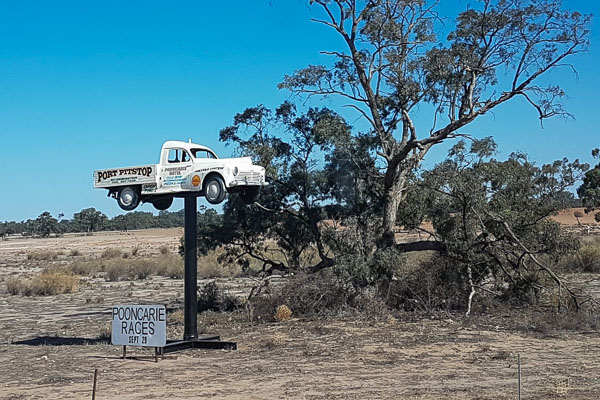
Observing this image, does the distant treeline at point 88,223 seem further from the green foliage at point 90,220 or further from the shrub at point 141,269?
the shrub at point 141,269

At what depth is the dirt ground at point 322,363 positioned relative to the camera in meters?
11.1

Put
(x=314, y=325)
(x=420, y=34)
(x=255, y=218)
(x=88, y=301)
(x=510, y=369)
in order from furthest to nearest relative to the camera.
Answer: (x=88, y=301) → (x=255, y=218) → (x=420, y=34) → (x=314, y=325) → (x=510, y=369)

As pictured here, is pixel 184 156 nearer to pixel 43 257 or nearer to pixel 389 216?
pixel 389 216

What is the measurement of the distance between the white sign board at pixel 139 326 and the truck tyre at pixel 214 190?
3288 mm

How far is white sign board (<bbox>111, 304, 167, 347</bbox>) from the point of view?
13859 millimetres

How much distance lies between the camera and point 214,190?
1642cm

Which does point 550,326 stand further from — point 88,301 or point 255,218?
point 88,301

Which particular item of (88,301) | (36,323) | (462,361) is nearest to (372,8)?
(462,361)

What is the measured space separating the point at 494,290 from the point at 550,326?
11.9ft

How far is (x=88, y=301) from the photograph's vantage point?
29531 mm

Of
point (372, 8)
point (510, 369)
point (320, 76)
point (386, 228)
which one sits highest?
point (372, 8)

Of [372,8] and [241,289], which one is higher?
[372,8]

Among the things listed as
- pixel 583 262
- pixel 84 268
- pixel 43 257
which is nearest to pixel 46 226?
pixel 43 257

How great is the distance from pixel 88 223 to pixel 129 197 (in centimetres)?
13372
